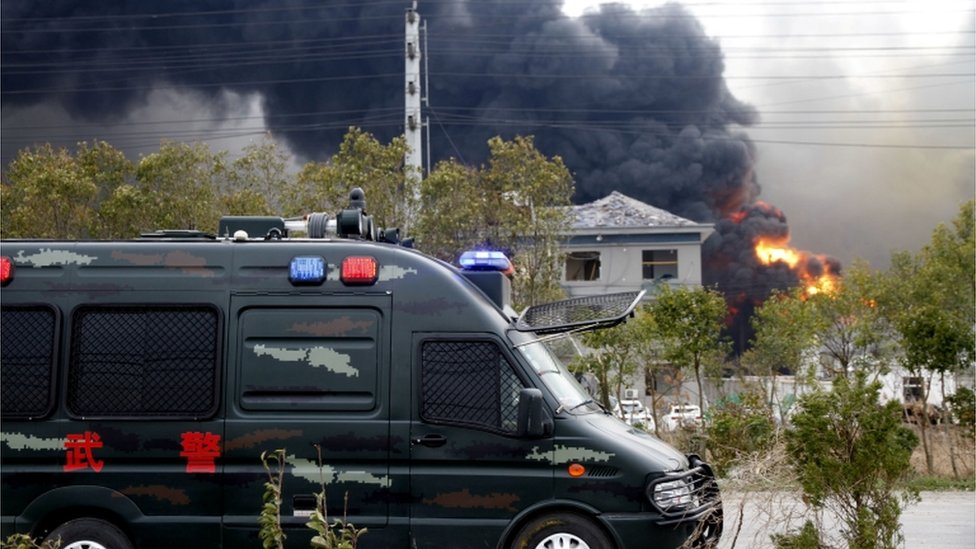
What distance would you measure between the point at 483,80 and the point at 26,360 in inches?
3137

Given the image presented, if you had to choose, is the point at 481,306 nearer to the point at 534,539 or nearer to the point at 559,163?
the point at 534,539

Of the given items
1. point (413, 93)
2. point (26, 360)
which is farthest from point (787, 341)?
point (26, 360)

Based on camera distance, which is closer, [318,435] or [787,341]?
[318,435]

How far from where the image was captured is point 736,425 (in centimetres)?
1662

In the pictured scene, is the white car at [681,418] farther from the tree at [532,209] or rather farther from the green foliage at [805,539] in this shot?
the green foliage at [805,539]

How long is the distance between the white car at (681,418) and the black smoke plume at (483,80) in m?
58.9

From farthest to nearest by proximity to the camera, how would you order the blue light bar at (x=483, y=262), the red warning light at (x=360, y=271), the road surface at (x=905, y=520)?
the blue light bar at (x=483, y=262) < the red warning light at (x=360, y=271) < the road surface at (x=905, y=520)

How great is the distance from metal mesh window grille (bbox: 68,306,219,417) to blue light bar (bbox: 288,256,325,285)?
63cm

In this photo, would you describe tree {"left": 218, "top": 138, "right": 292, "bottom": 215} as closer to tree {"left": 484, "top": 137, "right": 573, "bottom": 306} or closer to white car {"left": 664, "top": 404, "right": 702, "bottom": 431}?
tree {"left": 484, "top": 137, "right": 573, "bottom": 306}

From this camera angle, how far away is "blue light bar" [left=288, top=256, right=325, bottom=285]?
8.59m

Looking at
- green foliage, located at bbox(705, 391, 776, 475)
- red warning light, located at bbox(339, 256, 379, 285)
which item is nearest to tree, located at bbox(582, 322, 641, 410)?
green foliage, located at bbox(705, 391, 776, 475)

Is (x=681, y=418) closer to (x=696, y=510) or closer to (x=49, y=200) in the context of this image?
(x=696, y=510)

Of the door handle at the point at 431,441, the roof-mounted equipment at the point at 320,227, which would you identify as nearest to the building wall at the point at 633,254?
the roof-mounted equipment at the point at 320,227

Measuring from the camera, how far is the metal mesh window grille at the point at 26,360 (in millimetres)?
8586
